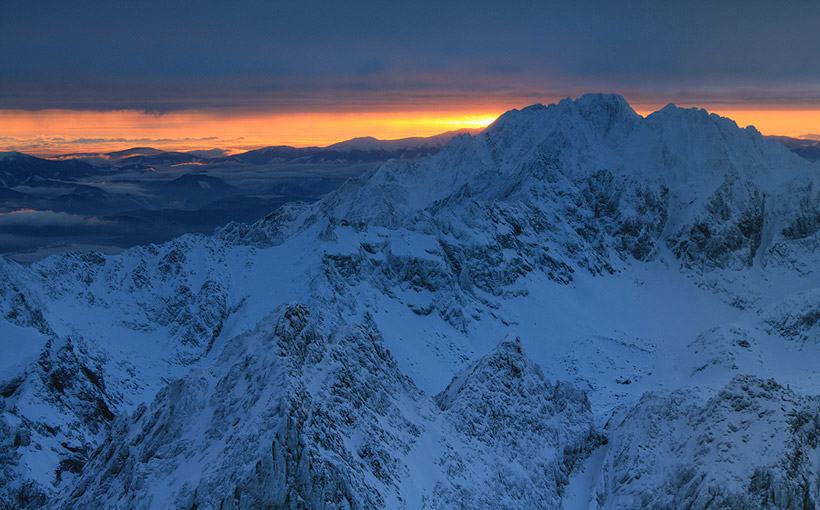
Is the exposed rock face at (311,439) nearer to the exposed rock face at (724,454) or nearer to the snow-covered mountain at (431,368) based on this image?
the snow-covered mountain at (431,368)

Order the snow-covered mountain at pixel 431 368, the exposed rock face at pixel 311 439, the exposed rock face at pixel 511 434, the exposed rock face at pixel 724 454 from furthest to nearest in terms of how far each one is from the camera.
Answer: the exposed rock face at pixel 511 434 → the exposed rock face at pixel 724 454 → the snow-covered mountain at pixel 431 368 → the exposed rock face at pixel 311 439

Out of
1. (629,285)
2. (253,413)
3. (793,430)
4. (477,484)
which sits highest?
(253,413)

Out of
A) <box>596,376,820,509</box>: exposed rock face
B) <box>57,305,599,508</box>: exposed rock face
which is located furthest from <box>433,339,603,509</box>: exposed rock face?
<box>596,376,820,509</box>: exposed rock face

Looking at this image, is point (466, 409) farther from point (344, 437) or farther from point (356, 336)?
point (344, 437)

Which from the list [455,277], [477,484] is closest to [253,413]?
[477,484]

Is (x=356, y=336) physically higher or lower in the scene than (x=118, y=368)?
higher

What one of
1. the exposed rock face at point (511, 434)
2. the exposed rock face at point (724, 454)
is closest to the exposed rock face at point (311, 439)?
the exposed rock face at point (511, 434)

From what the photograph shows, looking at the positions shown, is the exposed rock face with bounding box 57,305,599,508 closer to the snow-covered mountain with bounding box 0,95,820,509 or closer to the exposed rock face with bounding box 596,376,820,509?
the snow-covered mountain with bounding box 0,95,820,509

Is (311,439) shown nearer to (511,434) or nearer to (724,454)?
(511,434)
